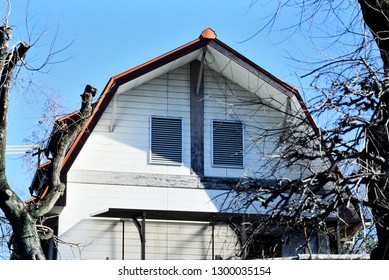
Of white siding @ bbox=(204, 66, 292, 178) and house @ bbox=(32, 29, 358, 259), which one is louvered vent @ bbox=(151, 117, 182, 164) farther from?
white siding @ bbox=(204, 66, 292, 178)

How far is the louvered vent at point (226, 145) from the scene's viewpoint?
2175cm

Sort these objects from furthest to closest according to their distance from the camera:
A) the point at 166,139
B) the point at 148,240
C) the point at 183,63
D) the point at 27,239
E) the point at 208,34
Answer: the point at 183,63 → the point at 166,139 → the point at 148,240 → the point at 208,34 → the point at 27,239

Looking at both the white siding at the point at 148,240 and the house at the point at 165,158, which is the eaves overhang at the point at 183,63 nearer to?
the house at the point at 165,158

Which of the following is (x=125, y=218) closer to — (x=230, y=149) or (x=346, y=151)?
(x=230, y=149)

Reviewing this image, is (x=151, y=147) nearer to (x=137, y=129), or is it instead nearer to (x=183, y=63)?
(x=137, y=129)

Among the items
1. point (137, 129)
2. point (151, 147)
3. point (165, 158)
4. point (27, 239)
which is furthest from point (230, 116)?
point (27, 239)

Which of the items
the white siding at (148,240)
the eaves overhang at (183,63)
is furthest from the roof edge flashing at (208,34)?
the white siding at (148,240)

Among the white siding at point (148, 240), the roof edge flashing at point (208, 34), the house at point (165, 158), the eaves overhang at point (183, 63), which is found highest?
the roof edge flashing at point (208, 34)

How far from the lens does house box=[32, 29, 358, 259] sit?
2064 cm

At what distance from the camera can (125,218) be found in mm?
20656

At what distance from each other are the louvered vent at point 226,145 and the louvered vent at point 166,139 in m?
0.90

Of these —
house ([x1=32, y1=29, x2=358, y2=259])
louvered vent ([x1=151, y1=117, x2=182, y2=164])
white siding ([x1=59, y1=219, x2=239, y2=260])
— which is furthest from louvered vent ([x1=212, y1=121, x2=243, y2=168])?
white siding ([x1=59, y1=219, x2=239, y2=260])

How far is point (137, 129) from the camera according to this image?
21.4 m

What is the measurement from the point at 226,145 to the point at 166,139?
150 cm
